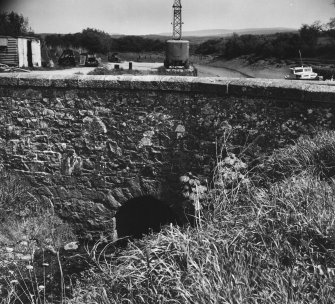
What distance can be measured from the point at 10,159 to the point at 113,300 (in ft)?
17.6

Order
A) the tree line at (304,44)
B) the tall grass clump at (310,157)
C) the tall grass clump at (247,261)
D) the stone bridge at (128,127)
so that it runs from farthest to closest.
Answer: the tree line at (304,44)
the stone bridge at (128,127)
the tall grass clump at (310,157)
the tall grass clump at (247,261)

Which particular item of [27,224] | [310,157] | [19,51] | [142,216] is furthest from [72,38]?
[310,157]

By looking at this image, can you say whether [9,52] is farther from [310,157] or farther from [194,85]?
[310,157]

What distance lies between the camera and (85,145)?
777 centimetres

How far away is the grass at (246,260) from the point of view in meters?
3.29

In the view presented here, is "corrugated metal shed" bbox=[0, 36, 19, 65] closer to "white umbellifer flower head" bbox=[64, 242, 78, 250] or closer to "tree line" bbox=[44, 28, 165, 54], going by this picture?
"white umbellifer flower head" bbox=[64, 242, 78, 250]

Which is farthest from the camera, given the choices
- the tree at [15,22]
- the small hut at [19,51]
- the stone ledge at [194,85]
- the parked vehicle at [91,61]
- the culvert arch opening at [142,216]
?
the tree at [15,22]

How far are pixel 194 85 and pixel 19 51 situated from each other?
1006 inches

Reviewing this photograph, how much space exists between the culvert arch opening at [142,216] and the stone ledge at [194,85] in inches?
94.1

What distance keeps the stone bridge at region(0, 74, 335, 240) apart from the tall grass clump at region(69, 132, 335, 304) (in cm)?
212

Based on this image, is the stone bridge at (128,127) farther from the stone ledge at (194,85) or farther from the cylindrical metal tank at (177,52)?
the cylindrical metal tank at (177,52)

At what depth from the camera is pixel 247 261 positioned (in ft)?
12.3

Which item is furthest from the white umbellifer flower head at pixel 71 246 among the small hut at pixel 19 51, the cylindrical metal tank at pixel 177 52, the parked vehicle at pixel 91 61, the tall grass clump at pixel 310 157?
the parked vehicle at pixel 91 61

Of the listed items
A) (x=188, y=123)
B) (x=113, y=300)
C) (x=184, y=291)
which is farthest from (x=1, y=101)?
(x=184, y=291)
